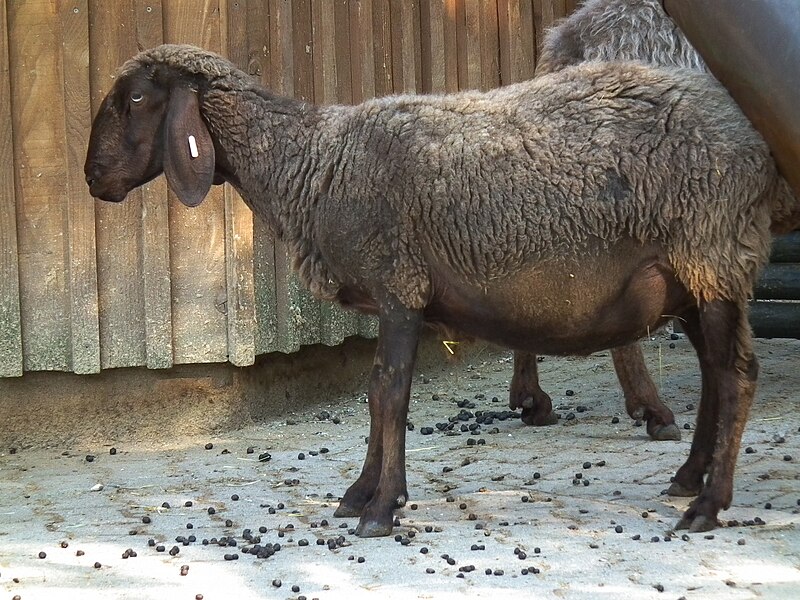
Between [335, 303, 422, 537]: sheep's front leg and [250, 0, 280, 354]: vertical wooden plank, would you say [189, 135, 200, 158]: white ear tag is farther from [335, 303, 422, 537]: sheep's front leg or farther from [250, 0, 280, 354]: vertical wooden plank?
[250, 0, 280, 354]: vertical wooden plank

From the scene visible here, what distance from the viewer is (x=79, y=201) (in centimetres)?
730

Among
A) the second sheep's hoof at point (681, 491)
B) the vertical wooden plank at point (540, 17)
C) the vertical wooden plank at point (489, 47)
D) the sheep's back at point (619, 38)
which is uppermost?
the vertical wooden plank at point (540, 17)

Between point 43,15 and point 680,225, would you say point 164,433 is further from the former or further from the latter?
point 680,225

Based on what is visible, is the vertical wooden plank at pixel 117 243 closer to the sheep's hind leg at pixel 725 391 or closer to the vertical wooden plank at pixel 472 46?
the vertical wooden plank at pixel 472 46

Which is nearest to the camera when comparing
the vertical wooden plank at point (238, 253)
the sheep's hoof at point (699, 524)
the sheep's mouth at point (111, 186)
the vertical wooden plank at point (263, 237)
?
the sheep's hoof at point (699, 524)

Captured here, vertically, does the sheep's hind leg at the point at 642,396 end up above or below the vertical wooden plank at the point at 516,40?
below

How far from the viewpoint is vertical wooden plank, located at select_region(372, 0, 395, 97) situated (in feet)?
28.6

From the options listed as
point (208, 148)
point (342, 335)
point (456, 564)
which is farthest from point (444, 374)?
point (456, 564)

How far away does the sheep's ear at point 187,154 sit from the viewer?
565 cm

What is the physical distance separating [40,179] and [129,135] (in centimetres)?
174

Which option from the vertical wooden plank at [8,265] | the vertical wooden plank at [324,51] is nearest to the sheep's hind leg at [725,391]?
the vertical wooden plank at [324,51]

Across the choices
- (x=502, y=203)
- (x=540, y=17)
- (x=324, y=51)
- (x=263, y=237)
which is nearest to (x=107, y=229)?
(x=263, y=237)

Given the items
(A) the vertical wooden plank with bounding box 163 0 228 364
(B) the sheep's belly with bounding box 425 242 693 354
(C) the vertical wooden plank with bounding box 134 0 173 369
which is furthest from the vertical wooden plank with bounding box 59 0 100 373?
(B) the sheep's belly with bounding box 425 242 693 354

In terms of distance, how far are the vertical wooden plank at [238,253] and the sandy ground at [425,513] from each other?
590mm
